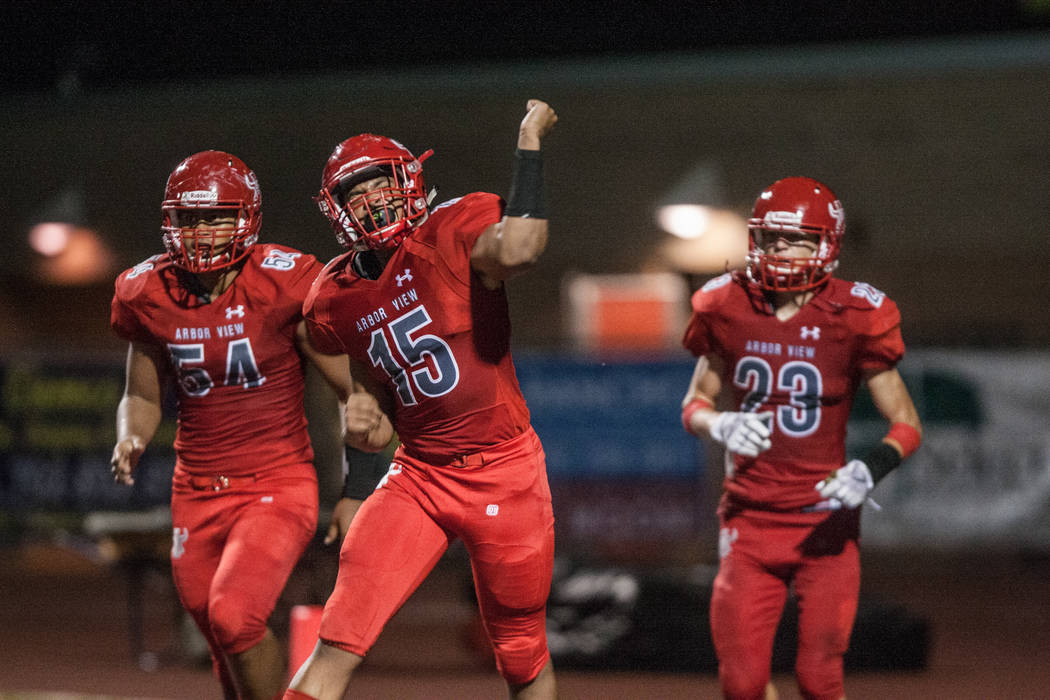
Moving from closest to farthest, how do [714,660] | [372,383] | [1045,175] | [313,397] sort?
[372,383] < [714,660] < [313,397] < [1045,175]

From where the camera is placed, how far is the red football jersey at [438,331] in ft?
12.9

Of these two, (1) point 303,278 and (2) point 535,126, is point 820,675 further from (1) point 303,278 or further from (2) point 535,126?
(1) point 303,278

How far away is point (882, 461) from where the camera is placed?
4.35m

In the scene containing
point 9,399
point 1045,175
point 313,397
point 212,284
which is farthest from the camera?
point 1045,175

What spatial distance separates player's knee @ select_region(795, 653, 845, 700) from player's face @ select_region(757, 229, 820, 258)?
1.41 metres

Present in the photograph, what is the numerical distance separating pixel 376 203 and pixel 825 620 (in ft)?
6.85

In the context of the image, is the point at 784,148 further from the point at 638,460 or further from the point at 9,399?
the point at 9,399

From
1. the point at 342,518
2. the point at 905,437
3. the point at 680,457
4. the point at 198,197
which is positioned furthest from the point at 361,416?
the point at 680,457

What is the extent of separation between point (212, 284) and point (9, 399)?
7.89 m

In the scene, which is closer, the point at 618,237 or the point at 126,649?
the point at 126,649

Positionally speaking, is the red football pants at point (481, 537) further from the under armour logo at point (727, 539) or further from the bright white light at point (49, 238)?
the bright white light at point (49, 238)

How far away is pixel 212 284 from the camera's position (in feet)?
15.2

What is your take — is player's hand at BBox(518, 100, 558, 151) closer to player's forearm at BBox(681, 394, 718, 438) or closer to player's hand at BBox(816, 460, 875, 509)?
player's forearm at BBox(681, 394, 718, 438)

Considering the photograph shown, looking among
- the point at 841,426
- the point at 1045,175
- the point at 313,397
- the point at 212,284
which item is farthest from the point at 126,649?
the point at 1045,175
